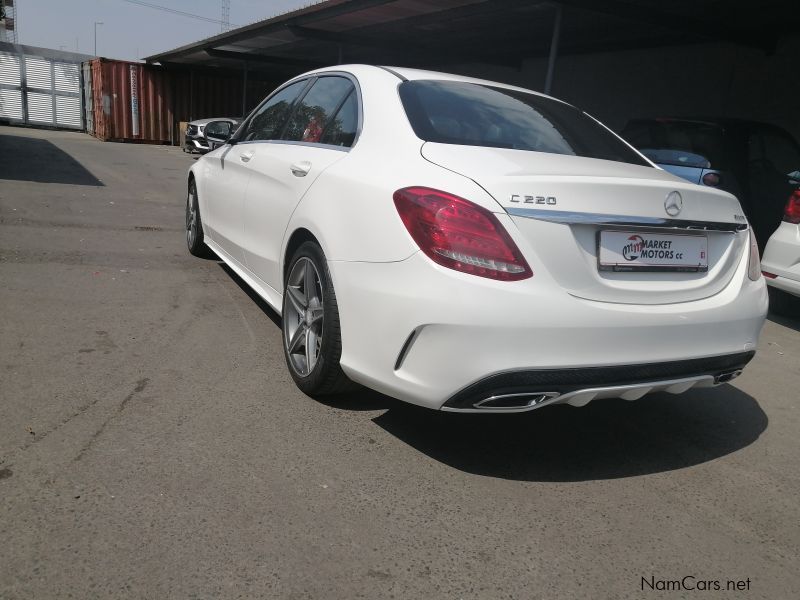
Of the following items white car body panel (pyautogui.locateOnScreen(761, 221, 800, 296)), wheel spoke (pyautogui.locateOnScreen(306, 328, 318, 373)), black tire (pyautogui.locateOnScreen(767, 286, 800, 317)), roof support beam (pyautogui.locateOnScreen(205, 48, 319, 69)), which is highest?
roof support beam (pyautogui.locateOnScreen(205, 48, 319, 69))

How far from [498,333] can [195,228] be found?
4.22m

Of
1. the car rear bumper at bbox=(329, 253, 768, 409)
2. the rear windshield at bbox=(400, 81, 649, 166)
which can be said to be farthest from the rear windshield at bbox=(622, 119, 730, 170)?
the car rear bumper at bbox=(329, 253, 768, 409)

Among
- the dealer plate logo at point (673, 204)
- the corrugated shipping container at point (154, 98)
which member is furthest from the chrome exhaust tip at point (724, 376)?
the corrugated shipping container at point (154, 98)

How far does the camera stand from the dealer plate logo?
2.52 m

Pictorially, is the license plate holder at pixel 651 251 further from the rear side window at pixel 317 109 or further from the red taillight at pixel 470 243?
the rear side window at pixel 317 109

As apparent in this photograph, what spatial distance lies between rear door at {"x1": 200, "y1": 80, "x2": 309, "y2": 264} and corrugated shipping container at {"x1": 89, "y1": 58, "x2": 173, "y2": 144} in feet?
72.2

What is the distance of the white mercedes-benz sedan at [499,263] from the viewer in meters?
2.29

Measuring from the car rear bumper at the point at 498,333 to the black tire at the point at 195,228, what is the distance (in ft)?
11.3

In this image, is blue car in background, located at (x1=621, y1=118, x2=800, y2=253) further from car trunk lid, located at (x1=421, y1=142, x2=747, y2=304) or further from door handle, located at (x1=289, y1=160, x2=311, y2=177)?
door handle, located at (x1=289, y1=160, x2=311, y2=177)

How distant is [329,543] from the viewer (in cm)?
213

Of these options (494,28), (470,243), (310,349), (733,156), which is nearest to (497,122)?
(470,243)

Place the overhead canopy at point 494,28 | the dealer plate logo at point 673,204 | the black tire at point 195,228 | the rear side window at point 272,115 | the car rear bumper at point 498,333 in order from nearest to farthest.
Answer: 1. the car rear bumper at point 498,333
2. the dealer plate logo at point 673,204
3. the rear side window at point 272,115
4. the black tire at point 195,228
5. the overhead canopy at point 494,28

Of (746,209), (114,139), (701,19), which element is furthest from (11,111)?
(746,209)

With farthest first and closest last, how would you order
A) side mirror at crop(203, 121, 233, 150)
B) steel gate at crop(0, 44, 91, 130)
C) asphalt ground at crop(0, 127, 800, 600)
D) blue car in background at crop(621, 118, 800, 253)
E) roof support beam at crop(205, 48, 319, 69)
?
steel gate at crop(0, 44, 91, 130) < roof support beam at crop(205, 48, 319, 69) < blue car in background at crop(621, 118, 800, 253) < side mirror at crop(203, 121, 233, 150) < asphalt ground at crop(0, 127, 800, 600)
